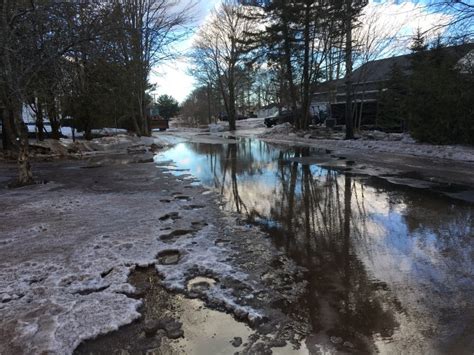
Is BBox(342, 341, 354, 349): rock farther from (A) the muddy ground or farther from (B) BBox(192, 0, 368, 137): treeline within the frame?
(B) BBox(192, 0, 368, 137): treeline

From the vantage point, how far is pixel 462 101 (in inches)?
577

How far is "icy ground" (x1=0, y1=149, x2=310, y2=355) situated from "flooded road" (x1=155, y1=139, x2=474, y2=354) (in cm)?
36

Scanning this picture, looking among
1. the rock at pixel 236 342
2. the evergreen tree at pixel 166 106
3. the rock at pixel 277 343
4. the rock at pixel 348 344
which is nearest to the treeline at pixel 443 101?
the rock at pixel 348 344

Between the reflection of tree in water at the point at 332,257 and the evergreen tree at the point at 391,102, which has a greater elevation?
the evergreen tree at the point at 391,102

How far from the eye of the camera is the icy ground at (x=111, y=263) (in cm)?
346

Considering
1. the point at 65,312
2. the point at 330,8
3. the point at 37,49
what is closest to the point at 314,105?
the point at 330,8

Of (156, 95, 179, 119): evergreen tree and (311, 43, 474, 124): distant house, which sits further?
(156, 95, 179, 119): evergreen tree

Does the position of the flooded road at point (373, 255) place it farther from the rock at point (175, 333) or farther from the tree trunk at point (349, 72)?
the tree trunk at point (349, 72)

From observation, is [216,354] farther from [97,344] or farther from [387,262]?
[387,262]

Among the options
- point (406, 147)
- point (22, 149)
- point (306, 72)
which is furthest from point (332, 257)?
point (306, 72)

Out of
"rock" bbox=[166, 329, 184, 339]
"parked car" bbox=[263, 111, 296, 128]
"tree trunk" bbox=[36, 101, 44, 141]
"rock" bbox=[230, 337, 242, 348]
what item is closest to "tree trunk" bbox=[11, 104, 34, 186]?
"rock" bbox=[166, 329, 184, 339]

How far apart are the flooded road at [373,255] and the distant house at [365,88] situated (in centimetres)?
1059

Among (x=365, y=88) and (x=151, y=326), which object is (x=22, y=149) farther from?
(x=365, y=88)

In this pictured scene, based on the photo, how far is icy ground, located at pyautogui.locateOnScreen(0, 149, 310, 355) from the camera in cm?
346
